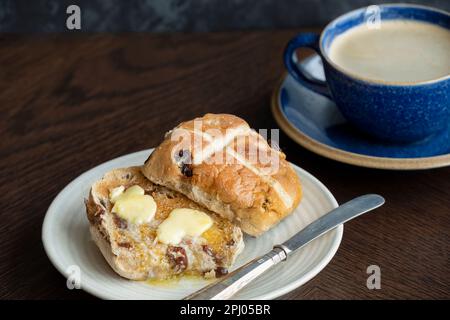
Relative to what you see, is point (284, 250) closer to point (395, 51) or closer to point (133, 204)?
point (133, 204)

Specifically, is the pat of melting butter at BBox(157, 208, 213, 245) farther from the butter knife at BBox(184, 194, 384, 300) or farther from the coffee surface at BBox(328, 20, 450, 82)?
the coffee surface at BBox(328, 20, 450, 82)

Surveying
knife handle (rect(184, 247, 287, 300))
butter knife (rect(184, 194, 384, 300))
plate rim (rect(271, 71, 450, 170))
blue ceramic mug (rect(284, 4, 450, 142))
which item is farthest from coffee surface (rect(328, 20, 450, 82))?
knife handle (rect(184, 247, 287, 300))

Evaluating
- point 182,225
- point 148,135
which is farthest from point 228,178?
point 148,135

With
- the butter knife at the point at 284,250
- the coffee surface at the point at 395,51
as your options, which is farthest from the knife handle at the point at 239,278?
the coffee surface at the point at 395,51

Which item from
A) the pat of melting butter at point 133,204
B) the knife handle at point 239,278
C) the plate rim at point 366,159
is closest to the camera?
the knife handle at point 239,278

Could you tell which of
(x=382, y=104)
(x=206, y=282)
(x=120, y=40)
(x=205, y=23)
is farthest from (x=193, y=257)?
(x=205, y=23)

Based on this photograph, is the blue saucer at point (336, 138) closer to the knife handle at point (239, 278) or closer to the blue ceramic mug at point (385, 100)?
the blue ceramic mug at point (385, 100)
